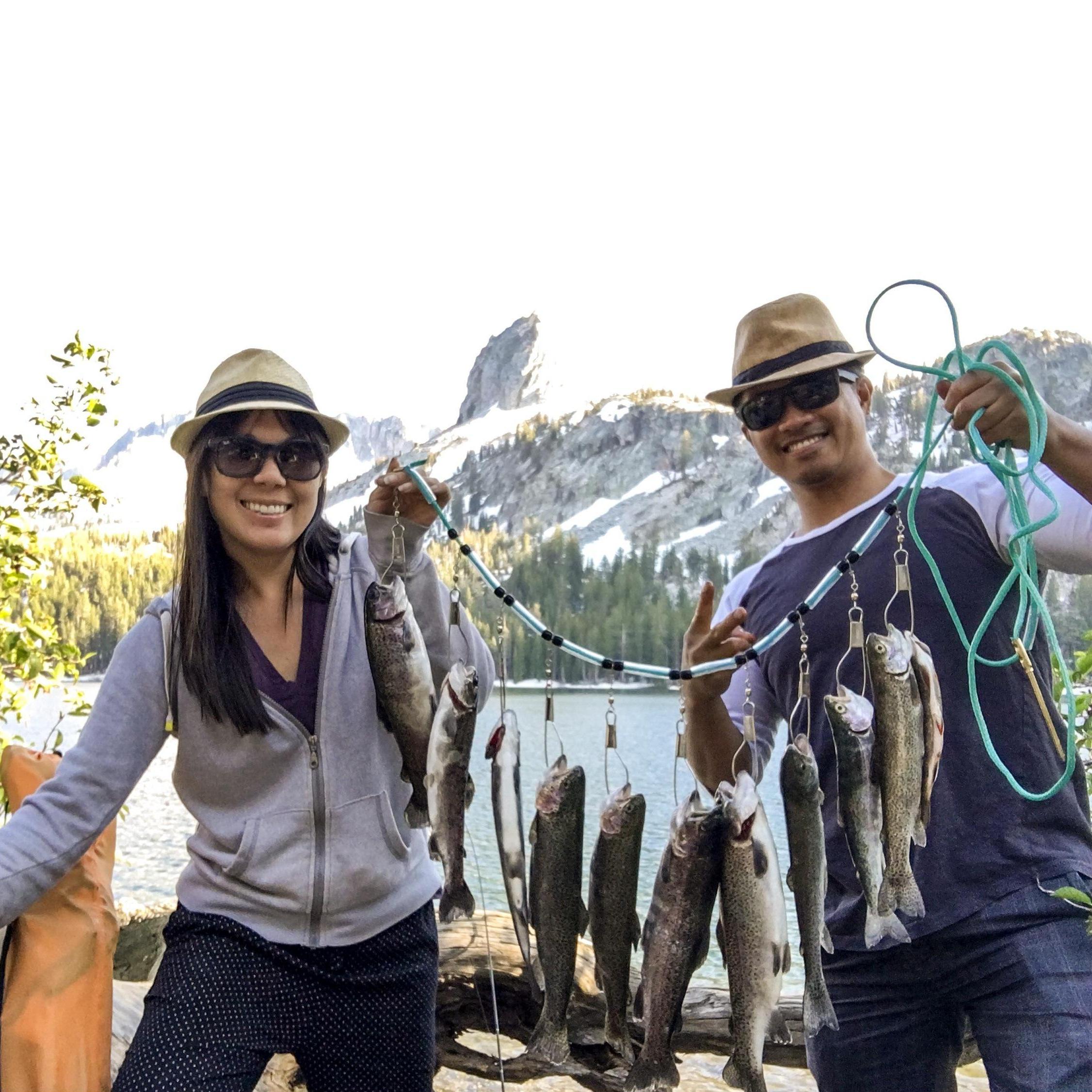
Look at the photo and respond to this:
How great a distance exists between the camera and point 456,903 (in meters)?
2.82

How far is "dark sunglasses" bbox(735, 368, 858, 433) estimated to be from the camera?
3.03 meters

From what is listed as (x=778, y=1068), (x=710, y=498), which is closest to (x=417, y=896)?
(x=778, y=1068)

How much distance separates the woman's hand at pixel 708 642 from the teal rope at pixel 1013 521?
513 mm

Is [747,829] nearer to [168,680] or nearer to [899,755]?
[899,755]

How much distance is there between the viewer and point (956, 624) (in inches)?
105

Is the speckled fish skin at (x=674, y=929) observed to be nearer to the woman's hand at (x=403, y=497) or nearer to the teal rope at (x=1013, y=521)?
the teal rope at (x=1013, y=521)

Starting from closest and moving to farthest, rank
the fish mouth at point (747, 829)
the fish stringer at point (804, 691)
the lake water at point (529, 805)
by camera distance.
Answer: the fish mouth at point (747, 829) < the fish stringer at point (804, 691) < the lake water at point (529, 805)

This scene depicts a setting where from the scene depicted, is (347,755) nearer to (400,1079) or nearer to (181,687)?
(181,687)

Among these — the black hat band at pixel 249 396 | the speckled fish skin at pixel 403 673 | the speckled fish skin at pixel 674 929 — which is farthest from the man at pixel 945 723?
the black hat band at pixel 249 396

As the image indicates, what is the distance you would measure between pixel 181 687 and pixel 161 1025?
875 mm

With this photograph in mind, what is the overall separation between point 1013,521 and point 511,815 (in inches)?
60.6

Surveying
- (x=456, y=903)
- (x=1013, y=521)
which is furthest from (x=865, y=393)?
(x=456, y=903)

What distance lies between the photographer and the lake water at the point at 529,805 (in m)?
12.4

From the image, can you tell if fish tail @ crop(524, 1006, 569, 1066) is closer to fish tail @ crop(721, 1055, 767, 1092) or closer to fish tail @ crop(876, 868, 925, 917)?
fish tail @ crop(721, 1055, 767, 1092)
